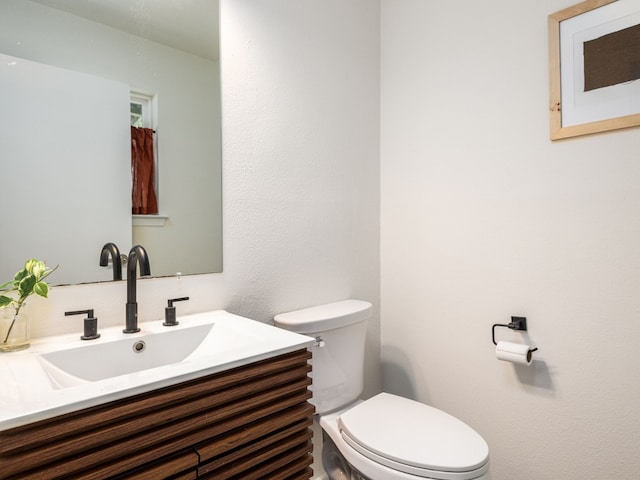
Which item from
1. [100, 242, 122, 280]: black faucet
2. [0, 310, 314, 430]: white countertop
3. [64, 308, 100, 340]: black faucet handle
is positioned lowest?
[0, 310, 314, 430]: white countertop

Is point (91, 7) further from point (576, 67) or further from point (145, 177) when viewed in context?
point (576, 67)

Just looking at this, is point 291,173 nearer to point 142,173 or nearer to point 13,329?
point 142,173

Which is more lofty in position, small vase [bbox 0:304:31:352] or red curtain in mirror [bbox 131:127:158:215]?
red curtain in mirror [bbox 131:127:158:215]

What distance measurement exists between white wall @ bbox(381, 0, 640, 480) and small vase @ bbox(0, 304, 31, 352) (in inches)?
59.7

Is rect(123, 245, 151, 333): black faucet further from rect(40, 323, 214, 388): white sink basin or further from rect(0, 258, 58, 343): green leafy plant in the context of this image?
rect(0, 258, 58, 343): green leafy plant

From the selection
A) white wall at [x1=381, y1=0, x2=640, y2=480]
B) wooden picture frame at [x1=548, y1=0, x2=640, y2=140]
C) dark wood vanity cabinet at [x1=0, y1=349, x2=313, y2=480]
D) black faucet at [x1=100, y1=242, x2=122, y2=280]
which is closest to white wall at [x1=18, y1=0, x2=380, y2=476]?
black faucet at [x1=100, y1=242, x2=122, y2=280]

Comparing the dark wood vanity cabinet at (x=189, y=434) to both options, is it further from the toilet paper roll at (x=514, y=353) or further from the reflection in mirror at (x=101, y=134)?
the toilet paper roll at (x=514, y=353)

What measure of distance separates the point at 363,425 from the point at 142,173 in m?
1.14

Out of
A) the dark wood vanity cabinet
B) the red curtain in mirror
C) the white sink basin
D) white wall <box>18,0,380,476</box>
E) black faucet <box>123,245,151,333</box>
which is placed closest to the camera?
the dark wood vanity cabinet

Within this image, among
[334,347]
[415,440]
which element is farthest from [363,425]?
[334,347]

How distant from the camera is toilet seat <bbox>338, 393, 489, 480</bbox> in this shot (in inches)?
41.2

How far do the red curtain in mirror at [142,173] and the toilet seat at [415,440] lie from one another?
1.01 metres

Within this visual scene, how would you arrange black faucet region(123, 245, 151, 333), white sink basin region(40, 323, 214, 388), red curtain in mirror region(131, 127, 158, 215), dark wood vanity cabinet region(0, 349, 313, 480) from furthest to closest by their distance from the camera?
1. red curtain in mirror region(131, 127, 158, 215)
2. black faucet region(123, 245, 151, 333)
3. white sink basin region(40, 323, 214, 388)
4. dark wood vanity cabinet region(0, 349, 313, 480)

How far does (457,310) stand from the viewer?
1655 millimetres
